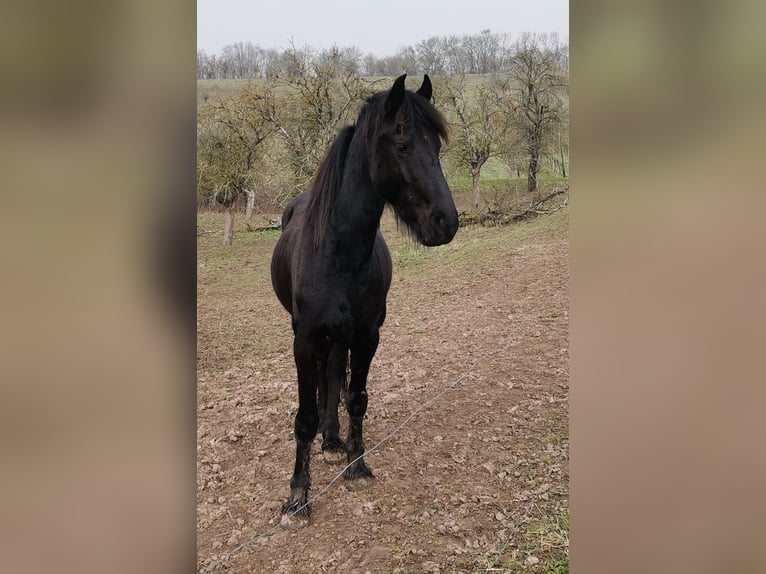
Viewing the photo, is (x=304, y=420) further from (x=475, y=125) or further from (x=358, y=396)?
(x=475, y=125)

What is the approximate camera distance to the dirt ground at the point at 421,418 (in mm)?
1583

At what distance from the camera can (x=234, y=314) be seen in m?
2.91

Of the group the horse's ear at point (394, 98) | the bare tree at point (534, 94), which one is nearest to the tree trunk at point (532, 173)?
the bare tree at point (534, 94)

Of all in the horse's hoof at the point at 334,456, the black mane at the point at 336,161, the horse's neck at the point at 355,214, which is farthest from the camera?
the horse's hoof at the point at 334,456

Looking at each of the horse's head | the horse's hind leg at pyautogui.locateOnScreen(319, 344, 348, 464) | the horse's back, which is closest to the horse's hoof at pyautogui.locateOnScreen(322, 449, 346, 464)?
the horse's hind leg at pyautogui.locateOnScreen(319, 344, 348, 464)

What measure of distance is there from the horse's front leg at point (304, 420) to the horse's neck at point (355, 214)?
351mm

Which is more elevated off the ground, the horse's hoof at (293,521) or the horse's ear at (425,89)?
the horse's ear at (425,89)

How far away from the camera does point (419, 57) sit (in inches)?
104

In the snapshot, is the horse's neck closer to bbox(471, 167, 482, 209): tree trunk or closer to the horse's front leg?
the horse's front leg

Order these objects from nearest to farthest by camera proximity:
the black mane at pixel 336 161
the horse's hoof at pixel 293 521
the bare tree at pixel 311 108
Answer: the black mane at pixel 336 161 < the horse's hoof at pixel 293 521 < the bare tree at pixel 311 108

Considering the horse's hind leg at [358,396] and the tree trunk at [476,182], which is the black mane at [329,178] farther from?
the tree trunk at [476,182]
